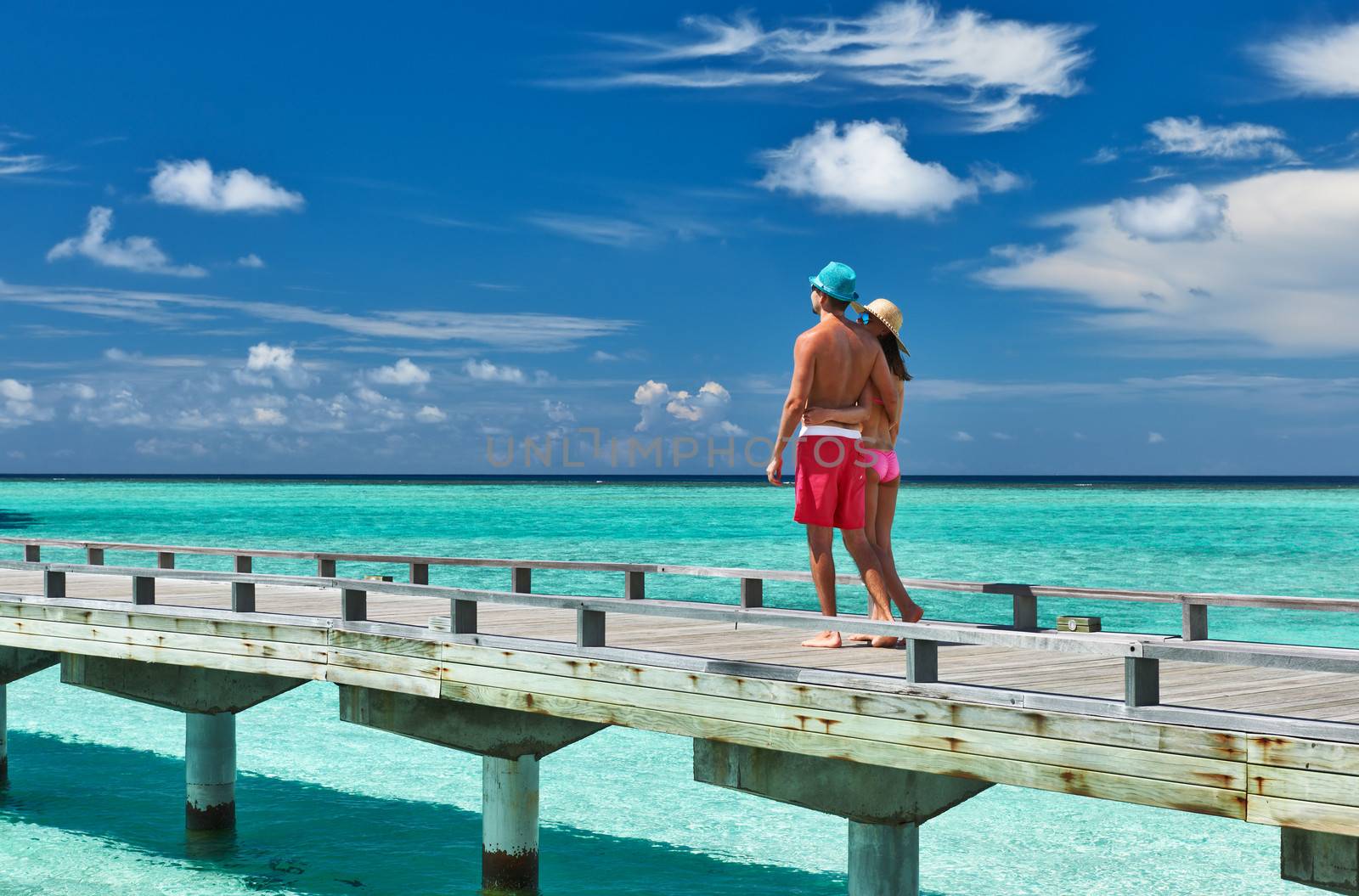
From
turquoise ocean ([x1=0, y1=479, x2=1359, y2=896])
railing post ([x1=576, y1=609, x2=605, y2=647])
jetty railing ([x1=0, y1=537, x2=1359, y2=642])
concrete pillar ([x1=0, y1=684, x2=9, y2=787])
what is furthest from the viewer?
concrete pillar ([x1=0, y1=684, x2=9, y2=787])

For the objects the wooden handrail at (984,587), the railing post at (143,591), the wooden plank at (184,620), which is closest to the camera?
the wooden handrail at (984,587)

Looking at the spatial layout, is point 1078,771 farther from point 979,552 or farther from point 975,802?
point 979,552

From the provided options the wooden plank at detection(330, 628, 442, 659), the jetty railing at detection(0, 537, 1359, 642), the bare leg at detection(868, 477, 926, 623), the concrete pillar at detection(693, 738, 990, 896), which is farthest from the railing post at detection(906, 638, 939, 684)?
the wooden plank at detection(330, 628, 442, 659)

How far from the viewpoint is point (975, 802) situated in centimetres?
1677

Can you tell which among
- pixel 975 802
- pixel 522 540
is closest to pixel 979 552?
pixel 522 540

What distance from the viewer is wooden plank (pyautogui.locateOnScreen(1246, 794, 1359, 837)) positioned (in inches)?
224

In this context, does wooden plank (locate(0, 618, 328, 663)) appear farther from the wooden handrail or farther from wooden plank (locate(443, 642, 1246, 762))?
wooden plank (locate(443, 642, 1246, 762))

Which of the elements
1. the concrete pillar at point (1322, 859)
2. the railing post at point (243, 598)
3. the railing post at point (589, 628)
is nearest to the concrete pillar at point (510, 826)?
the railing post at point (243, 598)

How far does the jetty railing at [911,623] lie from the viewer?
620 centimetres

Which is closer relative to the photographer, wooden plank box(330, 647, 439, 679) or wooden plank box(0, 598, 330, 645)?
wooden plank box(330, 647, 439, 679)

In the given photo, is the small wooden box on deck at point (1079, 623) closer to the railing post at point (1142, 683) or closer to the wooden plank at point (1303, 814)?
the railing post at point (1142, 683)

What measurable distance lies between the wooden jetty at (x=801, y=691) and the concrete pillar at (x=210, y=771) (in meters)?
0.38

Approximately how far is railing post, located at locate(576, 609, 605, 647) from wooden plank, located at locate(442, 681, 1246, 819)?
361mm

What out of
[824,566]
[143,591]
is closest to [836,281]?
[824,566]
